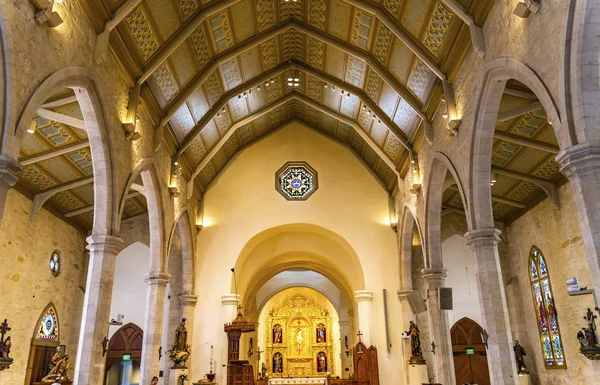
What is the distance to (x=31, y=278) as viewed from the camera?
13484 millimetres

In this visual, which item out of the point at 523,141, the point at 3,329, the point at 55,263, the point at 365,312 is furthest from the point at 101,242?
the point at 365,312

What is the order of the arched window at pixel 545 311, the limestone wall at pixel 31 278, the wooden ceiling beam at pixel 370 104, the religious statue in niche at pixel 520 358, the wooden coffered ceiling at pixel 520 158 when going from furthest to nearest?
1. the religious statue in niche at pixel 520 358
2. the wooden ceiling beam at pixel 370 104
3. the arched window at pixel 545 311
4. the limestone wall at pixel 31 278
5. the wooden coffered ceiling at pixel 520 158

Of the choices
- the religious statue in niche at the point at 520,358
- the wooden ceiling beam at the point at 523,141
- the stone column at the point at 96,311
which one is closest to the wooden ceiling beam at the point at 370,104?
the wooden ceiling beam at the point at 523,141

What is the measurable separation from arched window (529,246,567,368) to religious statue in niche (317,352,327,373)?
18.0 m

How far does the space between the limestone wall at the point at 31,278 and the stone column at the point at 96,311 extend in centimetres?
417

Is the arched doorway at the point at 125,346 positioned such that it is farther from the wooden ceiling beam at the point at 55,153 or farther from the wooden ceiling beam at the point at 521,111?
the wooden ceiling beam at the point at 521,111

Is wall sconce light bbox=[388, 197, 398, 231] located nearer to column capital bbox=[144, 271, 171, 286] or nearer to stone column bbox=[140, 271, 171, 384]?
stone column bbox=[140, 271, 171, 384]

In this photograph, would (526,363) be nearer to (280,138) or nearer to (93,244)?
(280,138)

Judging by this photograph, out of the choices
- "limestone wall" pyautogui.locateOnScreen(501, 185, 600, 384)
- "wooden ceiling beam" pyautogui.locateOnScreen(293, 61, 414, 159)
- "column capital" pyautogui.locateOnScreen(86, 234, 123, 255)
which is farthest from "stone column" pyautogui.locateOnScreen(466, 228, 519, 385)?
"column capital" pyautogui.locateOnScreen(86, 234, 123, 255)

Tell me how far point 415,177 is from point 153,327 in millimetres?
8145

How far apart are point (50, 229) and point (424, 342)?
42.6 feet

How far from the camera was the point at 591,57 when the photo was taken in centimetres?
606

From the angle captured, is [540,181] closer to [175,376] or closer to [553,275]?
[553,275]

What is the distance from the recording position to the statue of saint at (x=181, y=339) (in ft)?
49.3
